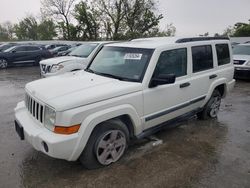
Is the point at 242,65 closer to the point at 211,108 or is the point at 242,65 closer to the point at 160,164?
the point at 211,108

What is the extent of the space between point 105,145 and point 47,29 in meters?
49.6

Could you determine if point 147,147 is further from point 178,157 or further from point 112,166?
point 112,166

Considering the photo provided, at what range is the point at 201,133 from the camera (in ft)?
15.4

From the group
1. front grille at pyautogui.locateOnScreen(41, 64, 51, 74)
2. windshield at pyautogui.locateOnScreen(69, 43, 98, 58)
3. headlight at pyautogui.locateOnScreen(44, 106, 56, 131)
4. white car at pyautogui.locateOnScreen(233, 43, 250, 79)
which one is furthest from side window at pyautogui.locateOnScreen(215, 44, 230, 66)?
front grille at pyautogui.locateOnScreen(41, 64, 51, 74)

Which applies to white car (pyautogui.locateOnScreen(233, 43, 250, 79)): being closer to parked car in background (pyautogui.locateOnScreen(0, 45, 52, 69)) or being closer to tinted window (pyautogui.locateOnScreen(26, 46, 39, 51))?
parked car in background (pyautogui.locateOnScreen(0, 45, 52, 69))

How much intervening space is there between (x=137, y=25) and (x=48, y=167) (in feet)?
116

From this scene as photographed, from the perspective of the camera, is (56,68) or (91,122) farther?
(56,68)

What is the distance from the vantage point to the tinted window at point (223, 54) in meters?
5.16

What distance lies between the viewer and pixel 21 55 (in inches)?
636

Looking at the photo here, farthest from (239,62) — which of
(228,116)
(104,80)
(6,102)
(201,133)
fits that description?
(6,102)

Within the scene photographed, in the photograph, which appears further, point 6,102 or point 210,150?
point 6,102

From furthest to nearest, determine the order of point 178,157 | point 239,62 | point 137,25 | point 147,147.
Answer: point 137,25, point 239,62, point 147,147, point 178,157

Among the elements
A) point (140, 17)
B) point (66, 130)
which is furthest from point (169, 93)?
point (140, 17)

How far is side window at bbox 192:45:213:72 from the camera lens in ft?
14.7
